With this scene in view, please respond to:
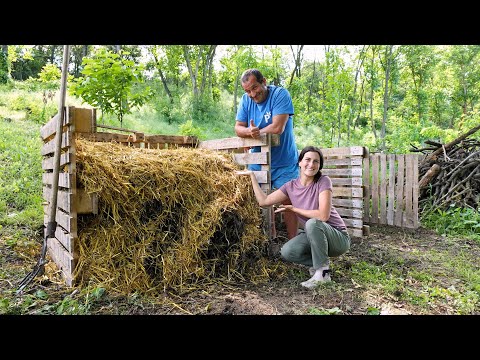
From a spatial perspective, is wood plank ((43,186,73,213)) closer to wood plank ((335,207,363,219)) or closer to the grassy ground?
the grassy ground

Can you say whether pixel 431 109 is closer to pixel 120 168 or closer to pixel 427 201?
pixel 427 201

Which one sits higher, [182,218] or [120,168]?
[120,168]

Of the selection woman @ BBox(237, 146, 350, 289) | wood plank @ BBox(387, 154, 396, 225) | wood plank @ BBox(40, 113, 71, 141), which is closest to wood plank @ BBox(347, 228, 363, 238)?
wood plank @ BBox(387, 154, 396, 225)

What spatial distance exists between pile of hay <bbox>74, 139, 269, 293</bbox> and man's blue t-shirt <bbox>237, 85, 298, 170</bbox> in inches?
24.2

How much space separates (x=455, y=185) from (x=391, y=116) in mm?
9690

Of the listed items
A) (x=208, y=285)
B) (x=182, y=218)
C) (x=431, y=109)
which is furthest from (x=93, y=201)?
(x=431, y=109)

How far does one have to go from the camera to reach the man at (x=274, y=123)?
400 cm

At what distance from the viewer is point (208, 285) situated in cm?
331

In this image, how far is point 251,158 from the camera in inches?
161

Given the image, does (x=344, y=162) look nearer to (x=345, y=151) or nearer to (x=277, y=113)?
(x=345, y=151)

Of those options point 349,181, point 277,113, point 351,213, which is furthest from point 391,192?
point 277,113

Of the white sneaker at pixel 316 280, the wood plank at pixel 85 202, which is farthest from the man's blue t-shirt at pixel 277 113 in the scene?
the wood plank at pixel 85 202

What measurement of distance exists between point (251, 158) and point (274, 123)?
17.3 inches

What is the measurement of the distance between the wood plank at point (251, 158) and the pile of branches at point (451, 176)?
14.3ft
